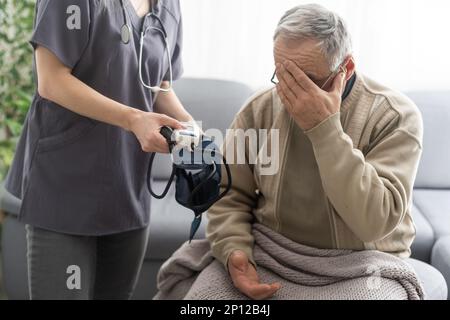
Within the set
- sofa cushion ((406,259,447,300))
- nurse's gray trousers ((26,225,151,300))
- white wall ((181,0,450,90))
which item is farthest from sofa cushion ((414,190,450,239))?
nurse's gray trousers ((26,225,151,300))

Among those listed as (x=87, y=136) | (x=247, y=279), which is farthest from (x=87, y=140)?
(x=247, y=279)

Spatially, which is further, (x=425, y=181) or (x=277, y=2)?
(x=277, y=2)

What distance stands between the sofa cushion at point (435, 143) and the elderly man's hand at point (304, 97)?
1357 millimetres

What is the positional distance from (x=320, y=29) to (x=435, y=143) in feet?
4.60

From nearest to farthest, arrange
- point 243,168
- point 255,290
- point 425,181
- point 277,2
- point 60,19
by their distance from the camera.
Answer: point 60,19 < point 255,290 < point 243,168 < point 425,181 < point 277,2

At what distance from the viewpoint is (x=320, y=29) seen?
1.25 metres

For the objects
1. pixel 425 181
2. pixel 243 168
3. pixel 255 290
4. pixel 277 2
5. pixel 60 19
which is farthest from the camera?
pixel 277 2

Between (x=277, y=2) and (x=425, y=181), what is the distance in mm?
995

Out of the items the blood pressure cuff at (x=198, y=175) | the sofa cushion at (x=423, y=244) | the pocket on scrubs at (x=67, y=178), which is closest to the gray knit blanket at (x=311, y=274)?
the blood pressure cuff at (x=198, y=175)

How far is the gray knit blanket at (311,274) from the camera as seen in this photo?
4.22ft
